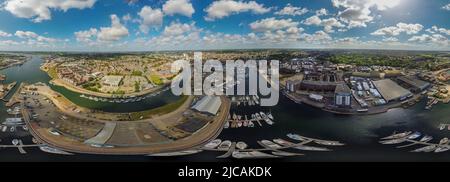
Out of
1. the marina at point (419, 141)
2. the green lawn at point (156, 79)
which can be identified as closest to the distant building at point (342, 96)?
the marina at point (419, 141)

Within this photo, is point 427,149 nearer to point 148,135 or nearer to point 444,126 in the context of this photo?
point 444,126

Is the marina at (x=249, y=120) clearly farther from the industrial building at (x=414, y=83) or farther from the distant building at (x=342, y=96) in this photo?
the industrial building at (x=414, y=83)

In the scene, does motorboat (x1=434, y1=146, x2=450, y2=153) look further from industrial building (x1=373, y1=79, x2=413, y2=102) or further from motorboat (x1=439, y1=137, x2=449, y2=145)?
industrial building (x1=373, y1=79, x2=413, y2=102)

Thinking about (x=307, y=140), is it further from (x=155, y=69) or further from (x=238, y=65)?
(x=155, y=69)

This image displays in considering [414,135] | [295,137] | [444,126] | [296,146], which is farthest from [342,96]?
[444,126]

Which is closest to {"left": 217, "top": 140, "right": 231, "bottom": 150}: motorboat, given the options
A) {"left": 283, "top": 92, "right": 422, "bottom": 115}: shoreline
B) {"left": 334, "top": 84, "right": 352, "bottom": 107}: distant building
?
{"left": 283, "top": 92, "right": 422, "bottom": 115}: shoreline
